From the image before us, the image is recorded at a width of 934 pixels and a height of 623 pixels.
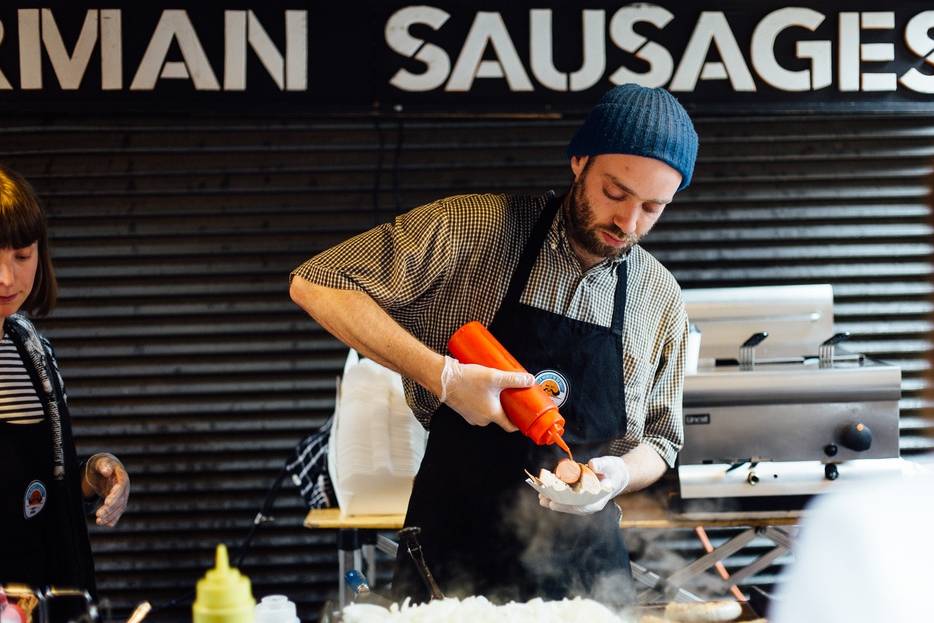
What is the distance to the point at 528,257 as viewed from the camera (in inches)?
109

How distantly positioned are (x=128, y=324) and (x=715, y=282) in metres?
3.01

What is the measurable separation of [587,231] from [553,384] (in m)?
0.43

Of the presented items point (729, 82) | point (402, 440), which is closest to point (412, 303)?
point (402, 440)

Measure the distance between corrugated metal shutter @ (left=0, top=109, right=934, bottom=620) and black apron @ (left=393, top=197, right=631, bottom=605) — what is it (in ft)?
7.63

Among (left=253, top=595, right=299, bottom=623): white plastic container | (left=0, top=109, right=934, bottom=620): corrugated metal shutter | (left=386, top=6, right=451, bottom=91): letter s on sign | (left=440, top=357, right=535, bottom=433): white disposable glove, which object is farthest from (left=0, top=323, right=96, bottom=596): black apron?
(left=0, top=109, right=934, bottom=620): corrugated metal shutter

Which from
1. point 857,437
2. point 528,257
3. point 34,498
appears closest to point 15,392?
point 34,498

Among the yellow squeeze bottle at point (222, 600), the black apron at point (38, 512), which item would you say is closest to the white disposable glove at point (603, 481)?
the yellow squeeze bottle at point (222, 600)

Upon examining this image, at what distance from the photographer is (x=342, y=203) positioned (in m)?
4.97

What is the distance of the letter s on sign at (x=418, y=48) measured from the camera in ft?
13.8

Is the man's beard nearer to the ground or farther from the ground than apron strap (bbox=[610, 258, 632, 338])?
farther from the ground

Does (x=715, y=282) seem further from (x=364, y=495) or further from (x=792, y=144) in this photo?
(x=364, y=495)

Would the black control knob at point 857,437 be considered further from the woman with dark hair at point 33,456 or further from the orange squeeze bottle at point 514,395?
the woman with dark hair at point 33,456

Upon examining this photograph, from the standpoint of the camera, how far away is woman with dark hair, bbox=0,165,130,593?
253cm

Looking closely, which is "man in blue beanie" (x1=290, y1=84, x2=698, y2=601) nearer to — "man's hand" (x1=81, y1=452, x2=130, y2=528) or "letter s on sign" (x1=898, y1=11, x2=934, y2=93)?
"man's hand" (x1=81, y1=452, x2=130, y2=528)
